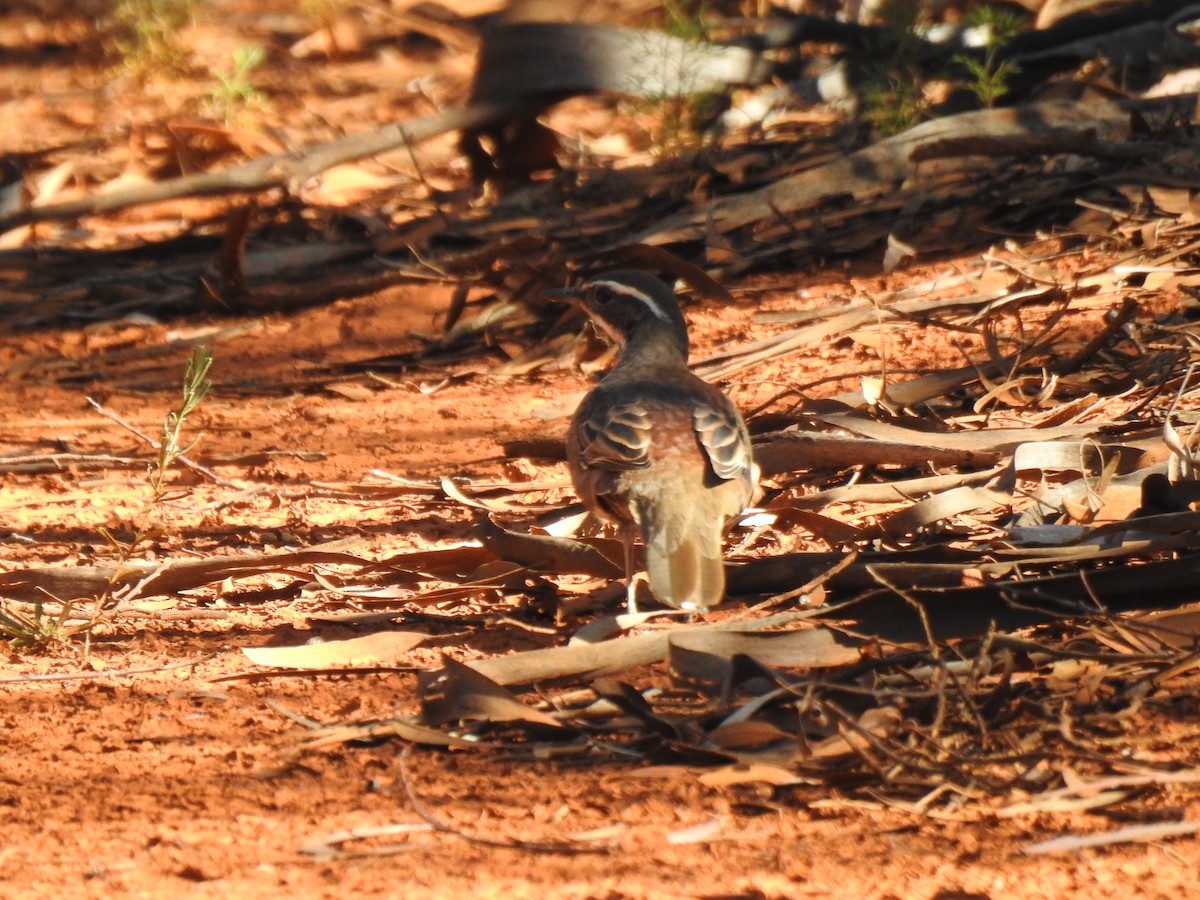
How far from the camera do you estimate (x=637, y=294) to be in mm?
7398

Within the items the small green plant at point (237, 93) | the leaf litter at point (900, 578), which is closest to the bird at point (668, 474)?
the leaf litter at point (900, 578)

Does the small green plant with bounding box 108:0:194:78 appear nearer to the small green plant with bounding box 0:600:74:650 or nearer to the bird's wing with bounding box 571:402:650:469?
the bird's wing with bounding box 571:402:650:469

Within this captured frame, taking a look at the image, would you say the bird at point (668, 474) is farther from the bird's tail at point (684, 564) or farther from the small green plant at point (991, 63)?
the small green plant at point (991, 63)

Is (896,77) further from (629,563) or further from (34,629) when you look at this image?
(34,629)

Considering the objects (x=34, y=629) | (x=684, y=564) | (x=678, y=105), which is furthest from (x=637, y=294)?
(x=678, y=105)

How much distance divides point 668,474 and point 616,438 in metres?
0.23

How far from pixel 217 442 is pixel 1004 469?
396 centimetres

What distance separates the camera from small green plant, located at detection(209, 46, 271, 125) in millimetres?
14242

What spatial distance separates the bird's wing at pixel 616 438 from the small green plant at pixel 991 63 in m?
4.97

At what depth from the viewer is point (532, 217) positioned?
36.8 feet

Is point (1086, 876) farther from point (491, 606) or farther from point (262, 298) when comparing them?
point (262, 298)

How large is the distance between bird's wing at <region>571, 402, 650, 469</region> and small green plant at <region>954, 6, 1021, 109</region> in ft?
16.3

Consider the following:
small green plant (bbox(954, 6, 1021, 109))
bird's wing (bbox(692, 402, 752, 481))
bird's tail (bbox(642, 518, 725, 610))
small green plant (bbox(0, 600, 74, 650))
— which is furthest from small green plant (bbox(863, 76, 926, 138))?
small green plant (bbox(0, 600, 74, 650))

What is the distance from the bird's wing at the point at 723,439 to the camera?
5.80 m
